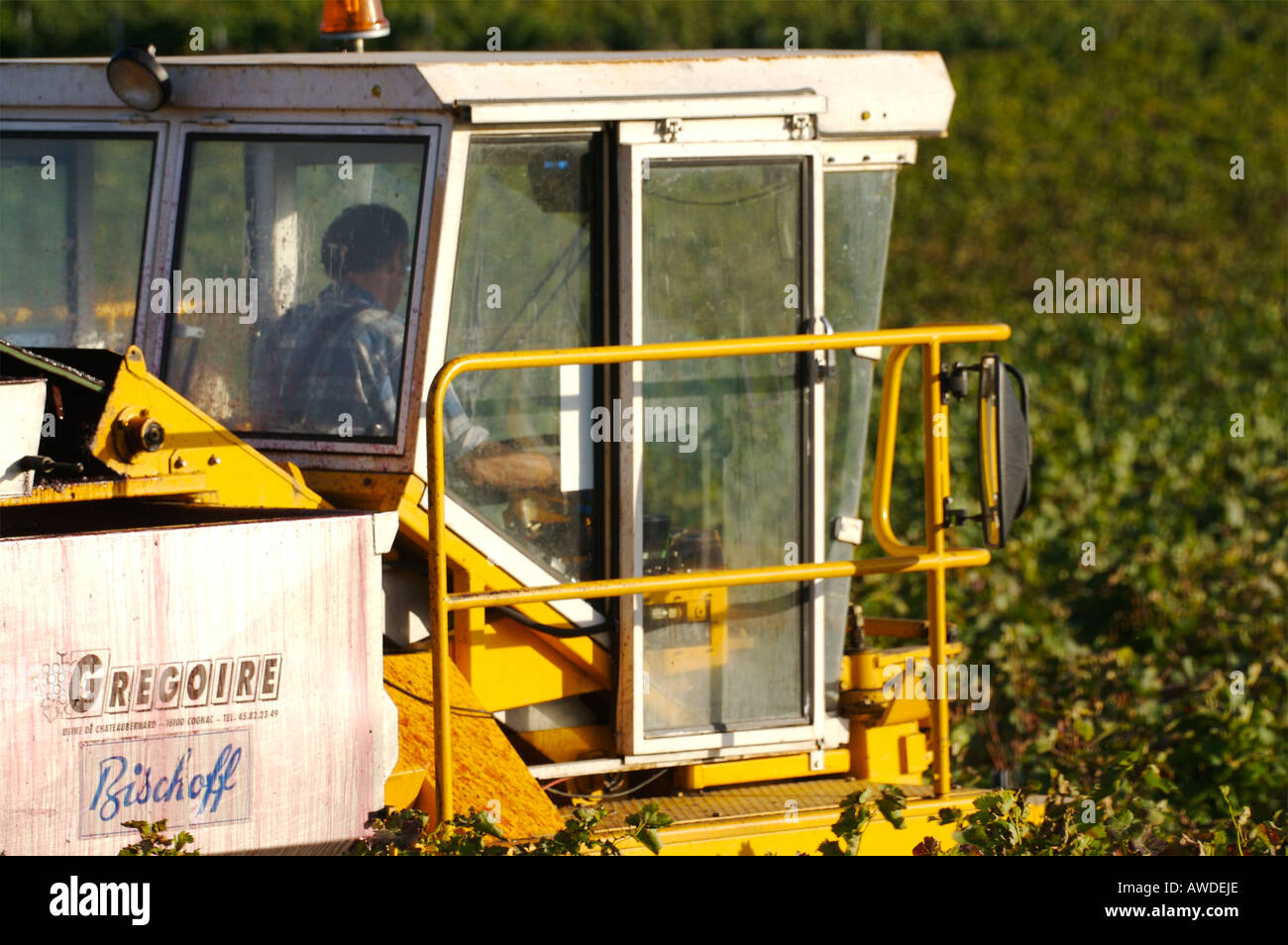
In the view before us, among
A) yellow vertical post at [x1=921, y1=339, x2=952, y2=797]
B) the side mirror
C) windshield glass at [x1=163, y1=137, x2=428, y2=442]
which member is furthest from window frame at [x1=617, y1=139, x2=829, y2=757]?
windshield glass at [x1=163, y1=137, x2=428, y2=442]

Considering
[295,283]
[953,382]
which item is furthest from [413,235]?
[953,382]

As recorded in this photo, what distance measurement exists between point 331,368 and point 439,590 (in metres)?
0.80

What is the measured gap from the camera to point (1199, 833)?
4852 mm

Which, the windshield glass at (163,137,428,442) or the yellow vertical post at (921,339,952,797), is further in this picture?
the yellow vertical post at (921,339,952,797)

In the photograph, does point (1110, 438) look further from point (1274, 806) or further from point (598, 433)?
point (598, 433)

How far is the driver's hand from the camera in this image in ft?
13.6

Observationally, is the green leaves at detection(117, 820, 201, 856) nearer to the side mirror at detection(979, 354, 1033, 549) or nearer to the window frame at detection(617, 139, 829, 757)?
the window frame at detection(617, 139, 829, 757)

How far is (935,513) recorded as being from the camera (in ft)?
14.0

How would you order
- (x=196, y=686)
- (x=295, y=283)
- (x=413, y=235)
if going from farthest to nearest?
1. (x=295, y=283)
2. (x=413, y=235)
3. (x=196, y=686)

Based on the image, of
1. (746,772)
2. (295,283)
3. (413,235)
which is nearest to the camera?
(413,235)

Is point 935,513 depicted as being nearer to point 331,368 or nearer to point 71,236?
point 331,368

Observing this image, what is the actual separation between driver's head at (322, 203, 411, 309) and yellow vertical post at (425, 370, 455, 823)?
588 mm

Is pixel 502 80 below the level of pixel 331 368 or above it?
above
